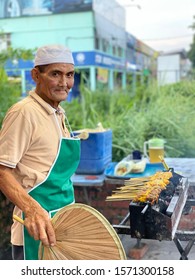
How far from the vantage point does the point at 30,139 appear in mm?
1471

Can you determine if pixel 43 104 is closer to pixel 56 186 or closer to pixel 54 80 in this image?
pixel 54 80

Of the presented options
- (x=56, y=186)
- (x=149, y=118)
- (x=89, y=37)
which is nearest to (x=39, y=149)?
(x=56, y=186)

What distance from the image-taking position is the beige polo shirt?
1.43 metres

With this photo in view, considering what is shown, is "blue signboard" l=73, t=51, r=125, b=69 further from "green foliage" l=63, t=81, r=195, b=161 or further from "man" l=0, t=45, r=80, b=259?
"man" l=0, t=45, r=80, b=259

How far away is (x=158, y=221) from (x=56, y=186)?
0.41 m

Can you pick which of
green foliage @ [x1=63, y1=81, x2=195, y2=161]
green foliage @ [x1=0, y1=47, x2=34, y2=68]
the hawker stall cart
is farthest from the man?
green foliage @ [x1=63, y1=81, x2=195, y2=161]

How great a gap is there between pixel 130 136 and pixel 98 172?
3.20 feet

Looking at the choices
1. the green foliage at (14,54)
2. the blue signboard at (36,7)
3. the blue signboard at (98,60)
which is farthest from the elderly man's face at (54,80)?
the blue signboard at (98,60)

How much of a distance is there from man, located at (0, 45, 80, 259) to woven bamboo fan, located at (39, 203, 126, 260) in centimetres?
7

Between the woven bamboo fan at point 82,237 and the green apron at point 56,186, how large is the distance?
18cm

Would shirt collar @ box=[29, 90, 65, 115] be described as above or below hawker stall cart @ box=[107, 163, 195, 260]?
above

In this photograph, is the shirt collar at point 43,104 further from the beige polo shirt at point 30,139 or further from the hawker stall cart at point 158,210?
the hawker stall cart at point 158,210
